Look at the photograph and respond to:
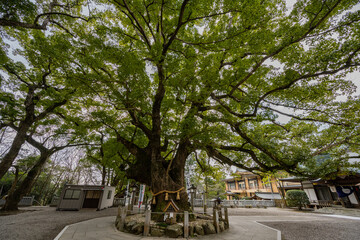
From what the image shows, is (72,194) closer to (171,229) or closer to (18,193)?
(18,193)

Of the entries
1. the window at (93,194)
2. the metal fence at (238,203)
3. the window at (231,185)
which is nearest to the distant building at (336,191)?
the metal fence at (238,203)

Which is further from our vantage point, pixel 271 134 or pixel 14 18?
pixel 271 134

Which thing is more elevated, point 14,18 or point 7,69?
point 7,69

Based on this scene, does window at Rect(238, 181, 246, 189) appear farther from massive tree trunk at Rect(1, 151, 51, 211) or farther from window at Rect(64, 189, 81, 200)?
massive tree trunk at Rect(1, 151, 51, 211)

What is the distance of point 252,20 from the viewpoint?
530 centimetres

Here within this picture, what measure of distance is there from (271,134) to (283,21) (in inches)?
208

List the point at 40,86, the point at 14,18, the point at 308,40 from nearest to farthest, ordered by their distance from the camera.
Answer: the point at 14,18 → the point at 308,40 → the point at 40,86

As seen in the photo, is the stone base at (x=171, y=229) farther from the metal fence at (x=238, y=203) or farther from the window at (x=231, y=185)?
the window at (x=231, y=185)

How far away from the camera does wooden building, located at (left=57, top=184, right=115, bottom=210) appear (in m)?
12.4

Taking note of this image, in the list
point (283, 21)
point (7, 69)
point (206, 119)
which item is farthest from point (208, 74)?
point (7, 69)

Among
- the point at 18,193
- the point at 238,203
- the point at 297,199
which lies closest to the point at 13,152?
the point at 18,193

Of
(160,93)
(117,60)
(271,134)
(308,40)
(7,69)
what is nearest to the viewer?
(308,40)

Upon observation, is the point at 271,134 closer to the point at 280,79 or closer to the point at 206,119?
the point at 280,79

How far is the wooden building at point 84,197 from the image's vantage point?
1240cm
